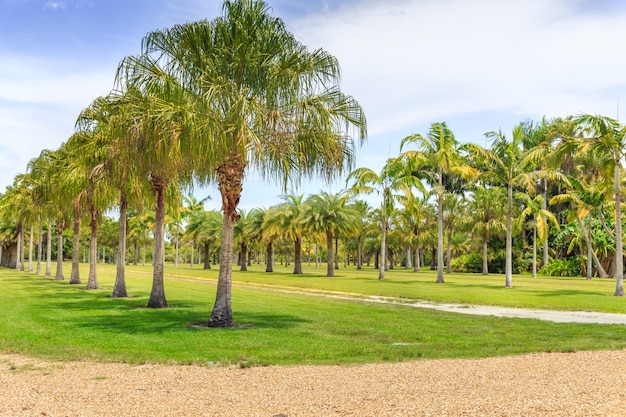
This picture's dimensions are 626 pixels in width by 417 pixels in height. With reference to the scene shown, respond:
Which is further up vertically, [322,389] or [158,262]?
[158,262]

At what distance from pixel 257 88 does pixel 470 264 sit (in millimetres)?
54230

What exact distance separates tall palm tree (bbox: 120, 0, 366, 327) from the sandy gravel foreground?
6.22 metres

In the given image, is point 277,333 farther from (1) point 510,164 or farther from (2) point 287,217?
(2) point 287,217

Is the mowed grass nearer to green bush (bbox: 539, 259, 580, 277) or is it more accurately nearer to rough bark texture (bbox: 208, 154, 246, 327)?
rough bark texture (bbox: 208, 154, 246, 327)

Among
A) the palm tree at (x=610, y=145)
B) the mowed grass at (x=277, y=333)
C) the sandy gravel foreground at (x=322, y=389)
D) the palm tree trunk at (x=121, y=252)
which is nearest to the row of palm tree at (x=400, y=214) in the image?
the palm tree at (x=610, y=145)

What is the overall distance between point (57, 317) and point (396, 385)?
12080mm

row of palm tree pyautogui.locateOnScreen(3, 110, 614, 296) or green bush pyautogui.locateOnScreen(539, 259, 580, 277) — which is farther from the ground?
row of palm tree pyautogui.locateOnScreen(3, 110, 614, 296)

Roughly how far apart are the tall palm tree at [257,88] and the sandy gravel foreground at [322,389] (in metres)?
6.22

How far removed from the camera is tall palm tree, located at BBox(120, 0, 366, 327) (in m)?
14.8

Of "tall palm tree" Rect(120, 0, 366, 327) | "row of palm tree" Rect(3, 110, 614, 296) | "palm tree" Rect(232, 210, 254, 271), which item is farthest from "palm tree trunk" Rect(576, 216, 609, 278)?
"palm tree" Rect(232, 210, 254, 271)

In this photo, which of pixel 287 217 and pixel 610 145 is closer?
pixel 610 145

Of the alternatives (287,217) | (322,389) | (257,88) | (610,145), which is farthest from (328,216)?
(322,389)

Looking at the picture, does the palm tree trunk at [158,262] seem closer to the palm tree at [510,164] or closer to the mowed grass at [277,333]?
the mowed grass at [277,333]

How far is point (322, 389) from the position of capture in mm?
8047
